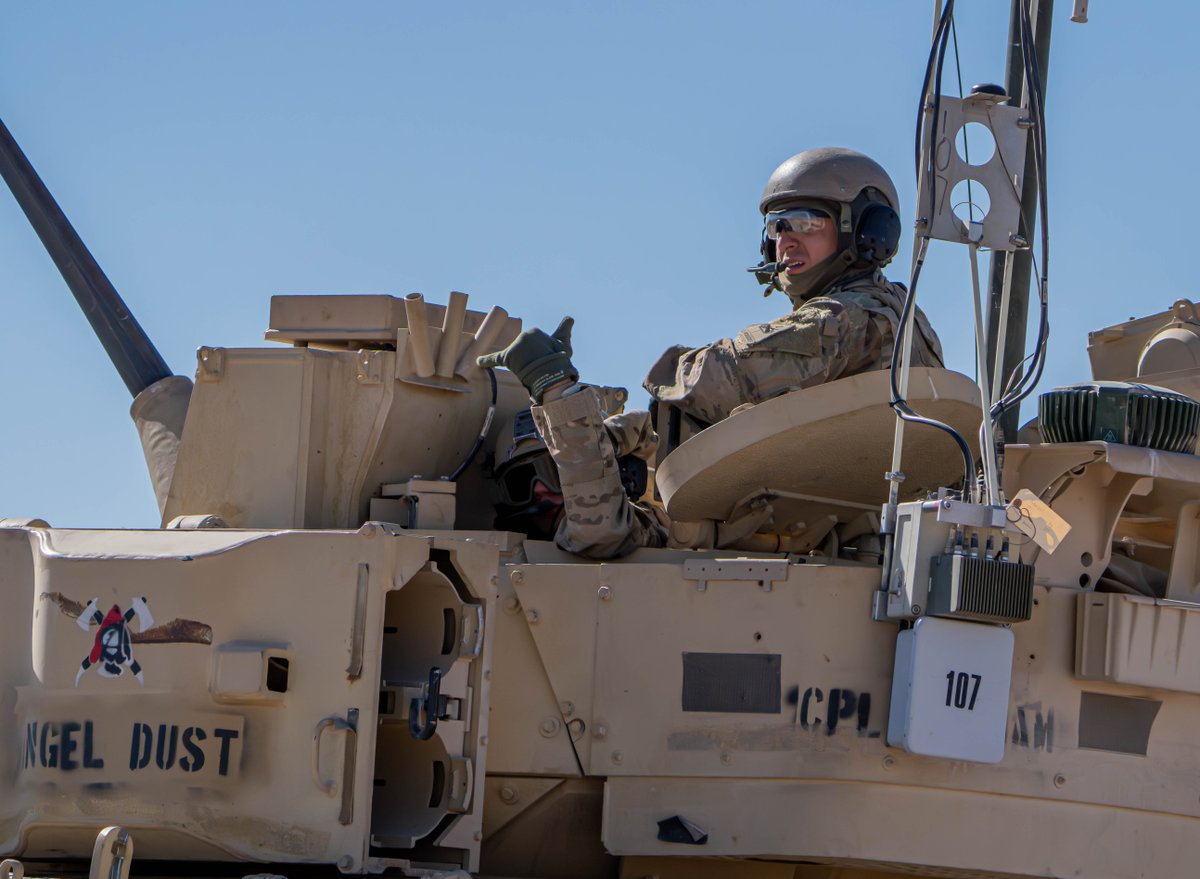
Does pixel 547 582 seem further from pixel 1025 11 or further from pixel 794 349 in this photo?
pixel 1025 11

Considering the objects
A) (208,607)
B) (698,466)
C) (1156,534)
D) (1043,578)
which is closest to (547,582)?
(698,466)

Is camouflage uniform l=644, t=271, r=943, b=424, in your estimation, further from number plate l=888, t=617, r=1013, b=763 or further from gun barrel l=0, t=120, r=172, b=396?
gun barrel l=0, t=120, r=172, b=396

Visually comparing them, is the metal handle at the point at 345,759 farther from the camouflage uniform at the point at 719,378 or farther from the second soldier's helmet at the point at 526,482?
the second soldier's helmet at the point at 526,482

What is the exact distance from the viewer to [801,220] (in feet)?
23.1

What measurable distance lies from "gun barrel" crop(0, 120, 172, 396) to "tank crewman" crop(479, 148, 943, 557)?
1.89 metres

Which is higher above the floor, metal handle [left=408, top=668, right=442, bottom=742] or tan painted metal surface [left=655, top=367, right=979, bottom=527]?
tan painted metal surface [left=655, top=367, right=979, bottom=527]

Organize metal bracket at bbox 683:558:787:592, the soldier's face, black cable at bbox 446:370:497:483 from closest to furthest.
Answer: metal bracket at bbox 683:558:787:592 < black cable at bbox 446:370:497:483 < the soldier's face

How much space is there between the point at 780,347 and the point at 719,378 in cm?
24

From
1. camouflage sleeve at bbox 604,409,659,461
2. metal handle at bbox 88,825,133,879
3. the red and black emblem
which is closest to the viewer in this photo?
metal handle at bbox 88,825,133,879

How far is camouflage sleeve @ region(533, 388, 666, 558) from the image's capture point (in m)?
6.07

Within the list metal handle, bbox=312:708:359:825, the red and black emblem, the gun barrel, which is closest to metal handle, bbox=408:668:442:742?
metal handle, bbox=312:708:359:825

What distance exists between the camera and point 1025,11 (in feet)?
17.0

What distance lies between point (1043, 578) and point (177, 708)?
256cm

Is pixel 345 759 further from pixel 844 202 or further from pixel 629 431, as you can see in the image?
pixel 844 202
